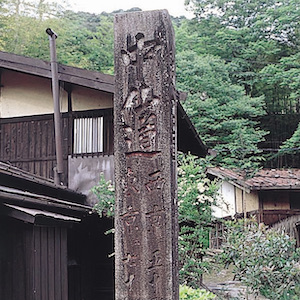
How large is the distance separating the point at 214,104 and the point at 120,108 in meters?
19.0

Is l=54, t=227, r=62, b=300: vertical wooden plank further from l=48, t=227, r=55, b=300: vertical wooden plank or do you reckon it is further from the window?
the window

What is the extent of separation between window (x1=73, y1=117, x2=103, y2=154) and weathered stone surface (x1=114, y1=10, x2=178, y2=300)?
5.85 meters

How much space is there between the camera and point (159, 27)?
15.8 feet

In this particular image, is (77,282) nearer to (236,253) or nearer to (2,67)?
(236,253)

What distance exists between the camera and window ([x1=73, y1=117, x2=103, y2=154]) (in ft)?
35.3

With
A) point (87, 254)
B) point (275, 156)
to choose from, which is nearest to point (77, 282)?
point (87, 254)

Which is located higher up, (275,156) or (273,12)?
(273,12)

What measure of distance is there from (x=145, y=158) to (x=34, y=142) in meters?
7.09

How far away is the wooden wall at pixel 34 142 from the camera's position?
11.1 metres

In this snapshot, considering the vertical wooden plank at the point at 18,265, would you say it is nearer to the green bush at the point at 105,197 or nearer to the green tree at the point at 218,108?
the green bush at the point at 105,197

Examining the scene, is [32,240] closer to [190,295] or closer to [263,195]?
[190,295]

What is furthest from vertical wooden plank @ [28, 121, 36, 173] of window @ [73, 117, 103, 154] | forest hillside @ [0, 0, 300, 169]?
forest hillside @ [0, 0, 300, 169]

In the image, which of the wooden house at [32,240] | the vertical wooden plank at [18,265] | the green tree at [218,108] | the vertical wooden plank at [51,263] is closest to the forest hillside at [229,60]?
the green tree at [218,108]

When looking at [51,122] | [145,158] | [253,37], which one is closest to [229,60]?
[253,37]
